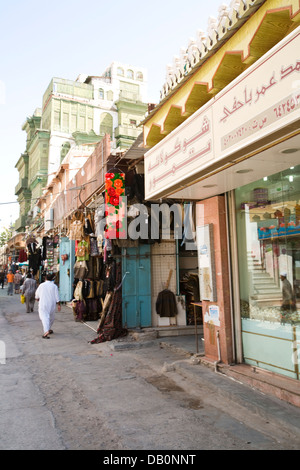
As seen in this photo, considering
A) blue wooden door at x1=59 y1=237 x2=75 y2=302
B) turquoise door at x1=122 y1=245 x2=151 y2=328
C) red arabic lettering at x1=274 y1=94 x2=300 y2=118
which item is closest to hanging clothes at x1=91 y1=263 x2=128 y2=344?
turquoise door at x1=122 y1=245 x2=151 y2=328

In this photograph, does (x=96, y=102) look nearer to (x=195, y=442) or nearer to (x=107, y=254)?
(x=107, y=254)

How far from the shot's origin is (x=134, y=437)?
12.4 ft

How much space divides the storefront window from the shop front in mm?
15

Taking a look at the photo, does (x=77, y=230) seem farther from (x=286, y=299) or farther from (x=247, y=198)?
(x=286, y=299)

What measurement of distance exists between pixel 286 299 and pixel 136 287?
15.5ft

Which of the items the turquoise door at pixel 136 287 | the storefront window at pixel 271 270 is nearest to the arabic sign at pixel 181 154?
the storefront window at pixel 271 270

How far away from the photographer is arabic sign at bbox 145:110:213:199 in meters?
4.70

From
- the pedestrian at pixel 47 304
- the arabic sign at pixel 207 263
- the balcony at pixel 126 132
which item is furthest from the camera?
the balcony at pixel 126 132

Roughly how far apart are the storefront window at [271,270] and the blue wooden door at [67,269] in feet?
33.2

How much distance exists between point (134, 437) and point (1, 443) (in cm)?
136

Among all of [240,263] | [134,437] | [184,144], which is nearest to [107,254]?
[240,263]

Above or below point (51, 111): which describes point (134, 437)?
below

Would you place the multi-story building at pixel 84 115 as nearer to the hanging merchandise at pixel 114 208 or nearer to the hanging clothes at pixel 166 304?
the hanging merchandise at pixel 114 208

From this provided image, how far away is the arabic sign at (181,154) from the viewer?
15.4 ft
